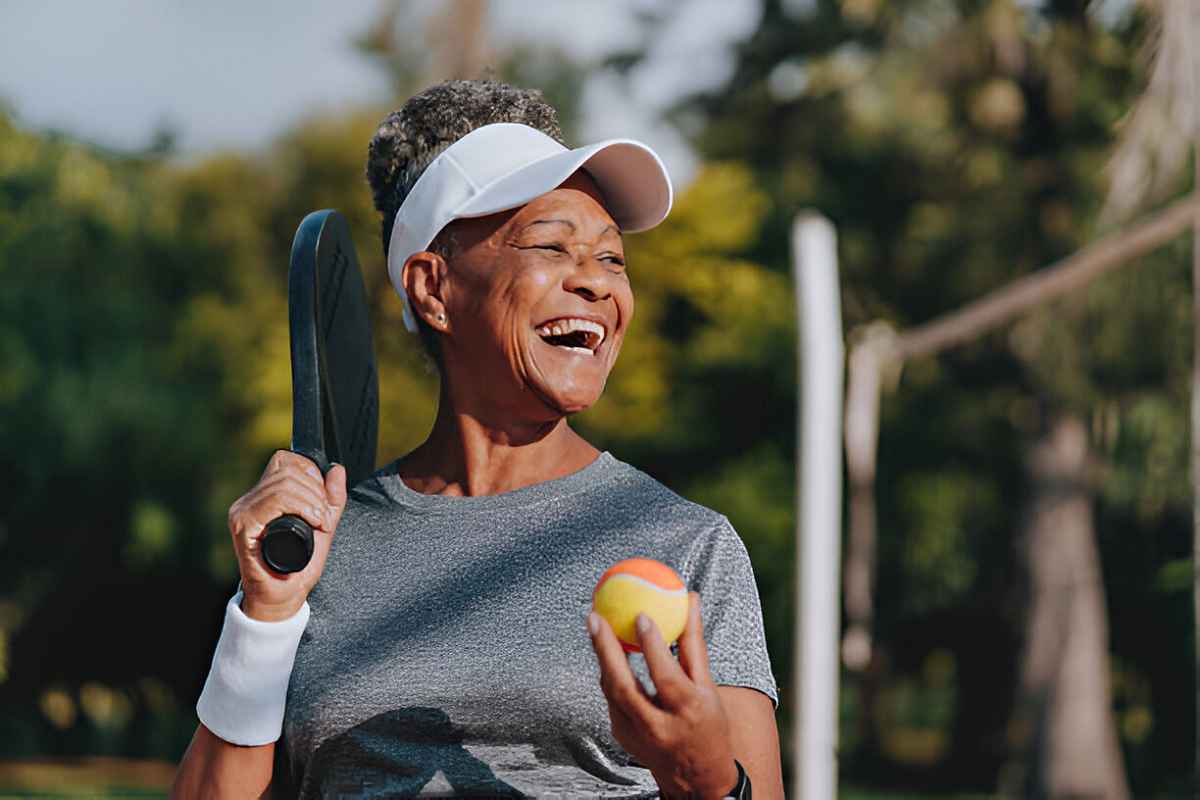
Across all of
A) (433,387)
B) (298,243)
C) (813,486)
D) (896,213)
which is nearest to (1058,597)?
(896,213)

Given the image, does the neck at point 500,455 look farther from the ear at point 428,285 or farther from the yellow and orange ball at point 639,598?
the yellow and orange ball at point 639,598

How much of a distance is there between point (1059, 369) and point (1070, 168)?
3039mm

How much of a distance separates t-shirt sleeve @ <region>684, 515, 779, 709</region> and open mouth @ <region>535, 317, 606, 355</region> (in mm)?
341

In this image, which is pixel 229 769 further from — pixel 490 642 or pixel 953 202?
pixel 953 202

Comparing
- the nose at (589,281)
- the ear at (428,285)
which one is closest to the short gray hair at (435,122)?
the ear at (428,285)

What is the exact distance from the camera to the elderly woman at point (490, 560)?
2.31 m

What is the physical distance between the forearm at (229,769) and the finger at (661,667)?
2.39 feet

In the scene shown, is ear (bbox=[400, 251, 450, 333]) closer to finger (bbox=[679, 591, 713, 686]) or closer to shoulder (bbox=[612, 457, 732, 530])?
shoulder (bbox=[612, 457, 732, 530])

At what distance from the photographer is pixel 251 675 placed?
2445mm

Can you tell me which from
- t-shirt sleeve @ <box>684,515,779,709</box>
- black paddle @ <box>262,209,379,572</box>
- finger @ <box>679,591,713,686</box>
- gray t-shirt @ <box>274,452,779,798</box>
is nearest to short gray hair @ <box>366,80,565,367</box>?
black paddle @ <box>262,209,379,572</box>

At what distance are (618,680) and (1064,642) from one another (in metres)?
19.2

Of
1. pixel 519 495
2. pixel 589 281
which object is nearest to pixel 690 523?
pixel 519 495

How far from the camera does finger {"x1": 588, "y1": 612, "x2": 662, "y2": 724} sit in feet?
6.55

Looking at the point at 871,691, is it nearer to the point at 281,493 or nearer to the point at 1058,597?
the point at 1058,597
